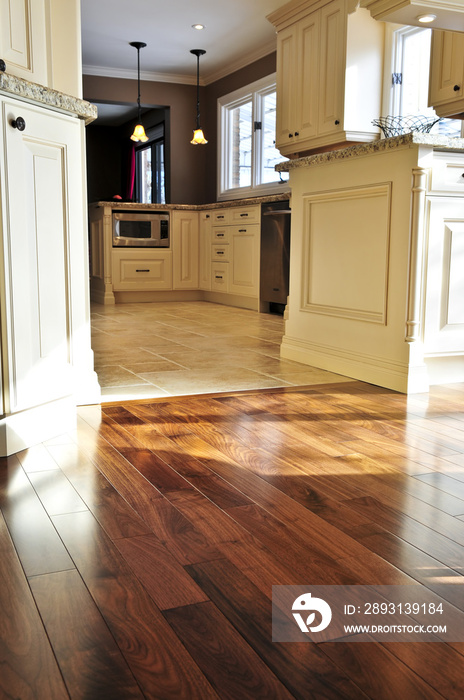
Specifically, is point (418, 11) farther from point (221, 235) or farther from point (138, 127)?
point (138, 127)

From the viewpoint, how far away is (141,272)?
7.05 metres

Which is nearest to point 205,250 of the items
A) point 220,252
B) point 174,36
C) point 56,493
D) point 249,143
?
point 220,252

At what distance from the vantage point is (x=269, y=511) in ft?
4.88

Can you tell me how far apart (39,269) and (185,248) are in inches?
212

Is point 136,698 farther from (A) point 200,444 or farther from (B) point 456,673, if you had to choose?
(A) point 200,444

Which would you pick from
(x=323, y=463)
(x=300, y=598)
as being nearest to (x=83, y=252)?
(x=323, y=463)

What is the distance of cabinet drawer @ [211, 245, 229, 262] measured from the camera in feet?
22.0

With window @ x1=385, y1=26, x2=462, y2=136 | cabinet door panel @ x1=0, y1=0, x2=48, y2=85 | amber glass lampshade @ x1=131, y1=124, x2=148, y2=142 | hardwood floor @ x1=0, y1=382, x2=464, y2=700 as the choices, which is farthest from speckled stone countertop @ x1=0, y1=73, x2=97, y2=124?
amber glass lampshade @ x1=131, y1=124, x2=148, y2=142

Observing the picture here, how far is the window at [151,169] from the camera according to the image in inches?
366

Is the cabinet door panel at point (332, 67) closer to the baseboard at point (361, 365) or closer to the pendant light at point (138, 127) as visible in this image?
the baseboard at point (361, 365)

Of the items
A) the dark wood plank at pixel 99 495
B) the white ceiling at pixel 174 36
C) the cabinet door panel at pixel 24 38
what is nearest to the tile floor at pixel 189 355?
the dark wood plank at pixel 99 495

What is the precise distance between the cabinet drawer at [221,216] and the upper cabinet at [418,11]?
4.36 m

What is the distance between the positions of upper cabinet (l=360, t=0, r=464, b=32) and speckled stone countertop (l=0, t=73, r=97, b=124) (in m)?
1.02

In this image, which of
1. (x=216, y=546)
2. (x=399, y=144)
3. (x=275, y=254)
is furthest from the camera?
(x=275, y=254)
